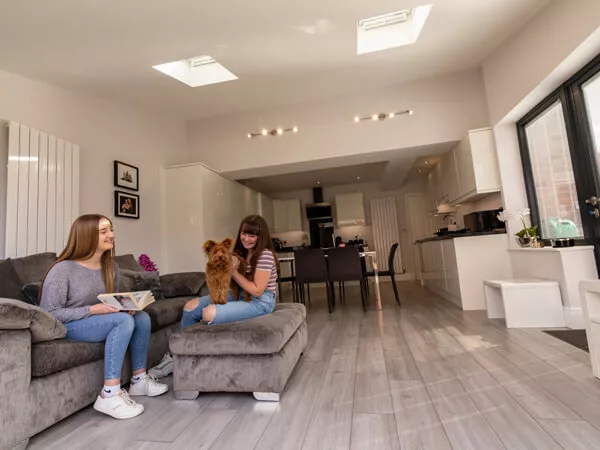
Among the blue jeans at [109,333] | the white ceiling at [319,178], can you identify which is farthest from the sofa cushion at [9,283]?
the white ceiling at [319,178]

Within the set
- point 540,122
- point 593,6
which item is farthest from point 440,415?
point 540,122

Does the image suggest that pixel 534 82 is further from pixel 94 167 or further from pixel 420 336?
pixel 94 167

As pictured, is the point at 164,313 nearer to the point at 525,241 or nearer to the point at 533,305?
the point at 533,305

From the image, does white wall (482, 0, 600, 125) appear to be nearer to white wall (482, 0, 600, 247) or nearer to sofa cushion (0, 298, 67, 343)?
white wall (482, 0, 600, 247)

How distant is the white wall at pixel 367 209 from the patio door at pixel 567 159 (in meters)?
4.11

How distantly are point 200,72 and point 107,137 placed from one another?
1.28 metres

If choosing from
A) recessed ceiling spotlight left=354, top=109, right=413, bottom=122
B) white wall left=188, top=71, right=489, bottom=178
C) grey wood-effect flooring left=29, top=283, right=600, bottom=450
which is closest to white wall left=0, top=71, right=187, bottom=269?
white wall left=188, top=71, right=489, bottom=178

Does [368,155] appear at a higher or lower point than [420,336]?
higher

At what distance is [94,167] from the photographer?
325 cm

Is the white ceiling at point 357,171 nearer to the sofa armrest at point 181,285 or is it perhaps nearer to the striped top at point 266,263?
the sofa armrest at point 181,285

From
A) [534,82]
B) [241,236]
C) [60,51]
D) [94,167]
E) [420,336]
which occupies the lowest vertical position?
[420,336]

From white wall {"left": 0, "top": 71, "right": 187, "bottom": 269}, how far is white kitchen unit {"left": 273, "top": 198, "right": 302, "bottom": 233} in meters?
3.45

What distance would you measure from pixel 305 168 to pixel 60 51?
9.89ft

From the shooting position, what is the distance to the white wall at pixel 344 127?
3898 millimetres
